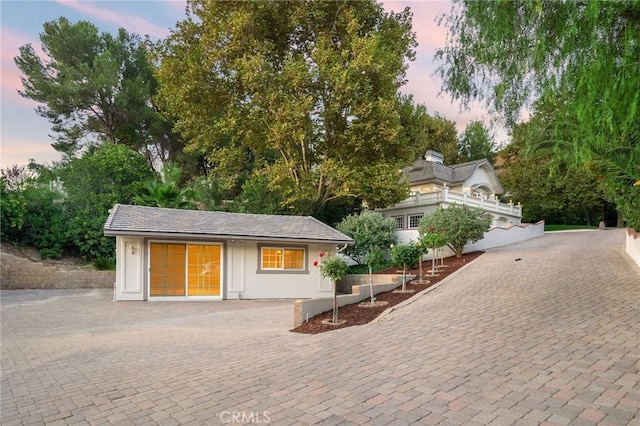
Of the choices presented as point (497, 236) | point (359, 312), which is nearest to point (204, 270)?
point (359, 312)

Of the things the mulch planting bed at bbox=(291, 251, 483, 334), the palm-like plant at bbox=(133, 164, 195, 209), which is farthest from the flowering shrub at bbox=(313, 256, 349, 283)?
the palm-like plant at bbox=(133, 164, 195, 209)

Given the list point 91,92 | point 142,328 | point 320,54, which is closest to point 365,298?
point 142,328

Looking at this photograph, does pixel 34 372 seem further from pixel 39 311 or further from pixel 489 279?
pixel 489 279

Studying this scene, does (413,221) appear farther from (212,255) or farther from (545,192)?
(212,255)

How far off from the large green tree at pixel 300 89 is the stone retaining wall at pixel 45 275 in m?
7.76

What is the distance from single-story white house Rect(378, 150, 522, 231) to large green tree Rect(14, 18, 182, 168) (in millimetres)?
17931

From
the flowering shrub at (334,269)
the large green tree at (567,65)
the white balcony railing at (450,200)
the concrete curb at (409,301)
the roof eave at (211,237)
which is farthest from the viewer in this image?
the white balcony railing at (450,200)

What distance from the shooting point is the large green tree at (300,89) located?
17.1 meters

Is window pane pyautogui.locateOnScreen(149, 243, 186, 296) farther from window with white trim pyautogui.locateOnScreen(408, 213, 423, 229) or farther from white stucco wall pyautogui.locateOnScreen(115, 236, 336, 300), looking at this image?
window with white trim pyautogui.locateOnScreen(408, 213, 423, 229)

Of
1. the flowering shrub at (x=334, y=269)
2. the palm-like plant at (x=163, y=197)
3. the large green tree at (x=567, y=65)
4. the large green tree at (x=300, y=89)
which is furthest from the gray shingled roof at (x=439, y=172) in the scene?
the large green tree at (x=567, y=65)

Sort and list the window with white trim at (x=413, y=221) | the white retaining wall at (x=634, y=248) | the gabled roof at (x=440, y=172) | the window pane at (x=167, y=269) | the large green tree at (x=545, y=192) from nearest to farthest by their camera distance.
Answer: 1. the white retaining wall at (x=634, y=248)
2. the window pane at (x=167, y=269)
3. the window with white trim at (x=413, y=221)
4. the gabled roof at (x=440, y=172)
5. the large green tree at (x=545, y=192)

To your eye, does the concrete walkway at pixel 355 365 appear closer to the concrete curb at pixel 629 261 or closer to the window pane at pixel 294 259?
the concrete curb at pixel 629 261

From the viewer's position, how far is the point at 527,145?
17.1 feet

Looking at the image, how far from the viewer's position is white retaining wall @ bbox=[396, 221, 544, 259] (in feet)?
61.2
